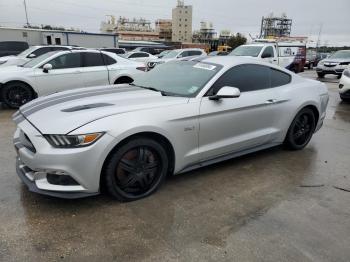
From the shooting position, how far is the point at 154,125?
336cm

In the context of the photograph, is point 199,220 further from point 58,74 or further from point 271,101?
point 58,74

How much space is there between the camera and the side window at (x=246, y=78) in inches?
161

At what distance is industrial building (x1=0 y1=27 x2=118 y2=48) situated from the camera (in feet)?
98.1

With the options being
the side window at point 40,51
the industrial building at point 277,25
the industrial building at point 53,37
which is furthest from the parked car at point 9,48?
the industrial building at point 277,25

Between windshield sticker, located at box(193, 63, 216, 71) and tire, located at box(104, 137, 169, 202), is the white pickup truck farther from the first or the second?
tire, located at box(104, 137, 169, 202)

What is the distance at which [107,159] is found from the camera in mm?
3178

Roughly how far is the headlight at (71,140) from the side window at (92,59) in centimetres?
583

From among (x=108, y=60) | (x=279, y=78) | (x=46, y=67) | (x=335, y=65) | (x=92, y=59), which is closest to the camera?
(x=279, y=78)

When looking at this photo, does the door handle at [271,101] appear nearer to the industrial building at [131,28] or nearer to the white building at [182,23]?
the industrial building at [131,28]

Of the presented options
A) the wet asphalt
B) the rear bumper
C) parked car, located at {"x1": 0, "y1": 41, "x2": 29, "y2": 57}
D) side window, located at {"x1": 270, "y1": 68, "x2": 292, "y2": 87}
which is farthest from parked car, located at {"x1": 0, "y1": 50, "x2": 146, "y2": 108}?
the rear bumper

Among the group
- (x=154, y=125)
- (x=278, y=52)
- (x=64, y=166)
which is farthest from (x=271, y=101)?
(x=278, y=52)

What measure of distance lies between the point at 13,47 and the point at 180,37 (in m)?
108

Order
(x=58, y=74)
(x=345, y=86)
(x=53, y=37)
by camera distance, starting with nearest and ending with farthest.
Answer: (x=58, y=74)
(x=345, y=86)
(x=53, y=37)

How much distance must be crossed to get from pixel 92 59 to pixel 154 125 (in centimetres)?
584
